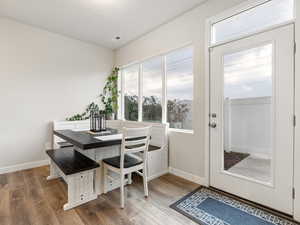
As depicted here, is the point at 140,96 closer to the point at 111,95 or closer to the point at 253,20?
the point at 111,95

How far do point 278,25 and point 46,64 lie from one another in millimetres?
3892

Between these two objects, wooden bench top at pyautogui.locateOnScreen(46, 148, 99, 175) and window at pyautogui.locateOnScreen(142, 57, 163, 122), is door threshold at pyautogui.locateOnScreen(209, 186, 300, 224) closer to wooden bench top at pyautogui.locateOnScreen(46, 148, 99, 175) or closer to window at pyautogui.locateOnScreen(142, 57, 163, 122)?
window at pyautogui.locateOnScreen(142, 57, 163, 122)

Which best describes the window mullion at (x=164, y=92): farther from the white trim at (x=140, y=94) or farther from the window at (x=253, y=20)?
the window at (x=253, y=20)

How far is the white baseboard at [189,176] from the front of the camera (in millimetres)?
2401

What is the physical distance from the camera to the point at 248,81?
2016mm

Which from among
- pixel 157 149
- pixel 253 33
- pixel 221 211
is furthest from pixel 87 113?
pixel 253 33

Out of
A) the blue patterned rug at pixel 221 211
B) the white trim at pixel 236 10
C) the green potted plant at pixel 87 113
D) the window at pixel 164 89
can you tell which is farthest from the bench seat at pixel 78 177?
the white trim at pixel 236 10

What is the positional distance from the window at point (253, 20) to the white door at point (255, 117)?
0.12 m

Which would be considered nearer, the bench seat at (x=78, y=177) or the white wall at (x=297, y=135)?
the white wall at (x=297, y=135)

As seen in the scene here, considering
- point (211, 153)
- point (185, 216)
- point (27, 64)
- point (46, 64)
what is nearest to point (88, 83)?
point (46, 64)

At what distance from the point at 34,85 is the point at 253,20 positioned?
383cm

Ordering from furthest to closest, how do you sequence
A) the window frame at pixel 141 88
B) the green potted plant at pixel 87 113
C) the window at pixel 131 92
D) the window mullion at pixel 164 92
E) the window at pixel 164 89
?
the window at pixel 131 92
the green potted plant at pixel 87 113
the window mullion at pixel 164 92
the window frame at pixel 141 88
the window at pixel 164 89

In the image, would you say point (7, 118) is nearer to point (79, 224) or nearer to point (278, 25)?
point (79, 224)

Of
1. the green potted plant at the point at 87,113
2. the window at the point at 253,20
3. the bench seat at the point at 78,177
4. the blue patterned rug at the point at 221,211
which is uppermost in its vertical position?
Result: the window at the point at 253,20
